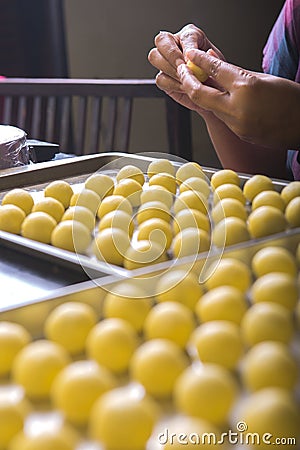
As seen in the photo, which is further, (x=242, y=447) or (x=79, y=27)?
(x=79, y=27)

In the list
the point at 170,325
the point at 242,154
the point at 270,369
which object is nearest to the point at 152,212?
the point at 170,325

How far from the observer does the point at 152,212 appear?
1.10 meters

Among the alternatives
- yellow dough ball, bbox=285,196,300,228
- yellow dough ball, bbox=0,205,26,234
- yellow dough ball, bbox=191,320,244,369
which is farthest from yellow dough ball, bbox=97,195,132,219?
yellow dough ball, bbox=191,320,244,369

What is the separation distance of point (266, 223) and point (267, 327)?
1.12 feet

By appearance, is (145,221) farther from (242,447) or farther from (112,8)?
(112,8)

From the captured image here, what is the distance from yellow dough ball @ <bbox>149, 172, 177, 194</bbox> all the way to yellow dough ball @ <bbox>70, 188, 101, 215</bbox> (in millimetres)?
128

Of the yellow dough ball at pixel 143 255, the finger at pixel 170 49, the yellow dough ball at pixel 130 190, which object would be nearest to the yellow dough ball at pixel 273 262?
the yellow dough ball at pixel 143 255

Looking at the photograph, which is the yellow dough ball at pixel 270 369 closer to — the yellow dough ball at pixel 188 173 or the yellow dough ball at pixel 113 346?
the yellow dough ball at pixel 113 346

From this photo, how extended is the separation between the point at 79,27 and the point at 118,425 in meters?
3.27

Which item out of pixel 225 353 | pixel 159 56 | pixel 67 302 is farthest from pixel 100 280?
pixel 159 56

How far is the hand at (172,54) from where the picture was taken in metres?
1.45

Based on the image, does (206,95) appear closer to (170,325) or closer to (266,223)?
(266,223)

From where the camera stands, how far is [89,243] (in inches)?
40.5

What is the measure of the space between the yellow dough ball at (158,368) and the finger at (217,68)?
0.69m
